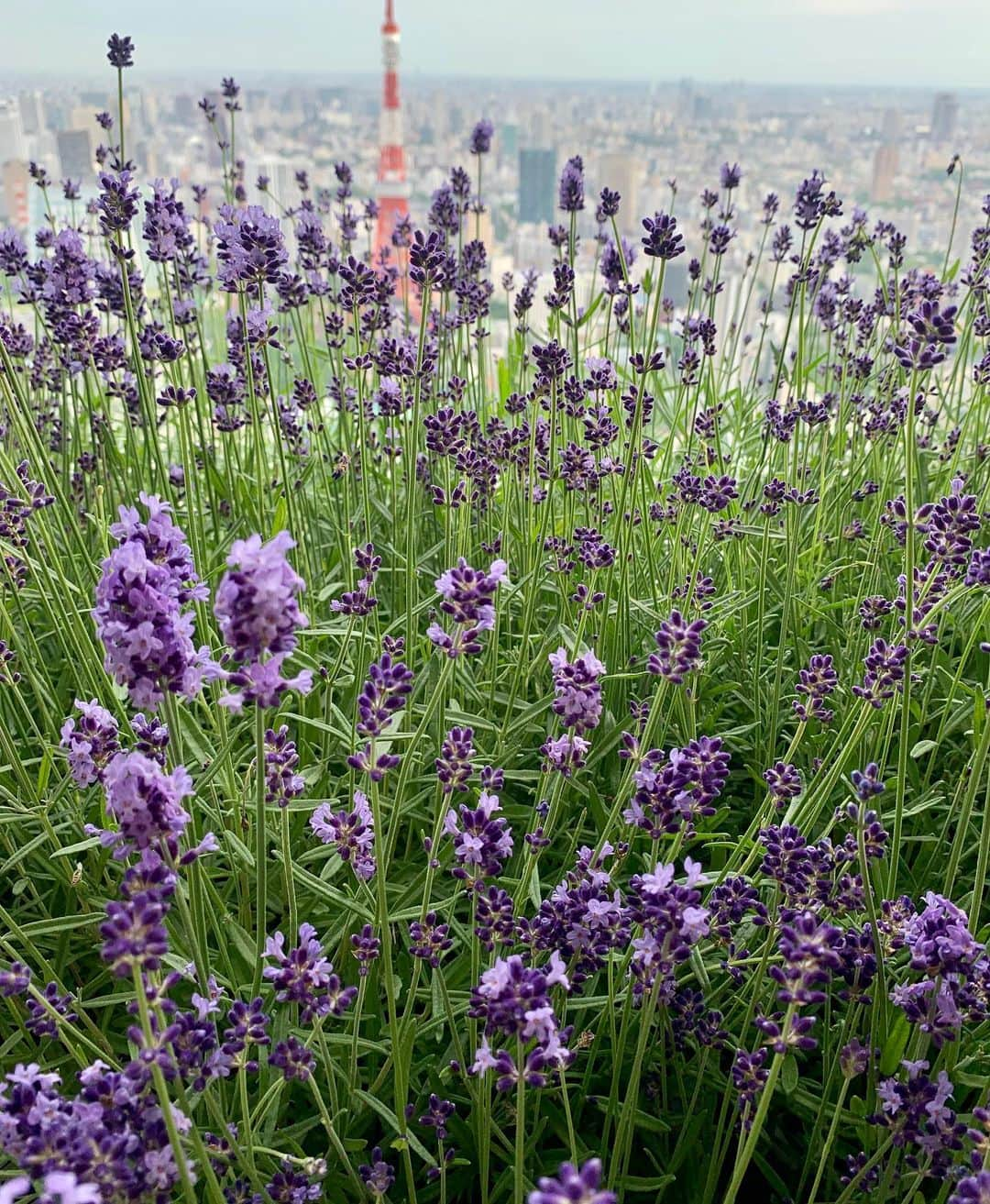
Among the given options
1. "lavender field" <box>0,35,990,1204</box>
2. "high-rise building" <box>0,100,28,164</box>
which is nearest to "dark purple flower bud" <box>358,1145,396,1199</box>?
"lavender field" <box>0,35,990,1204</box>

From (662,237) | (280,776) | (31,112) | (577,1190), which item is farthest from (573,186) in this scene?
(31,112)

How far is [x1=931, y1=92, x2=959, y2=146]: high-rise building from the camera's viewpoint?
171 inches

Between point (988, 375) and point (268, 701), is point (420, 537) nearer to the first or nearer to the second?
point (988, 375)

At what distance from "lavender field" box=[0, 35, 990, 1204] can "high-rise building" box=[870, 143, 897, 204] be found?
2050mm

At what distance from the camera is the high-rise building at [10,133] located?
404 centimetres

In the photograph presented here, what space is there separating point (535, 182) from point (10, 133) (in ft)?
7.07

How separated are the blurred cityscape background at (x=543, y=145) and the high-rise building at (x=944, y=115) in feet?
0.04

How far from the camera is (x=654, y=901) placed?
72cm

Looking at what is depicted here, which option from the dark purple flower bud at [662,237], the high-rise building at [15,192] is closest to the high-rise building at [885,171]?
the dark purple flower bud at [662,237]

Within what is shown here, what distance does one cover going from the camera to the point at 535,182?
162 inches

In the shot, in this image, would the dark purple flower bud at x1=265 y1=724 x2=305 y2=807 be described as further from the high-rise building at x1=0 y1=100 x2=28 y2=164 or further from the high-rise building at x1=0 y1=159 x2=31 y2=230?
the high-rise building at x1=0 y1=100 x2=28 y2=164

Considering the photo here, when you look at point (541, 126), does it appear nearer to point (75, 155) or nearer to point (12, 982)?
point (75, 155)

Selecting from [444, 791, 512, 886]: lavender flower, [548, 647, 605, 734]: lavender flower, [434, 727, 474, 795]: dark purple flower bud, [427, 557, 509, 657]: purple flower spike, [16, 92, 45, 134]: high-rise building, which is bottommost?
[444, 791, 512, 886]: lavender flower

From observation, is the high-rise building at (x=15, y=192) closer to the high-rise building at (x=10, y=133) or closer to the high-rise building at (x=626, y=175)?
the high-rise building at (x=10, y=133)
